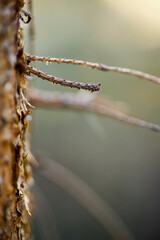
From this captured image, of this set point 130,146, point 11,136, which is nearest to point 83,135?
point 130,146

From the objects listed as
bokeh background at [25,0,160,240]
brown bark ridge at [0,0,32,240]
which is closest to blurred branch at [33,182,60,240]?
brown bark ridge at [0,0,32,240]

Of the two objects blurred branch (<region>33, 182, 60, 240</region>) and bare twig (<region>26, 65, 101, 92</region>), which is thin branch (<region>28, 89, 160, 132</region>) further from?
bare twig (<region>26, 65, 101, 92</region>)

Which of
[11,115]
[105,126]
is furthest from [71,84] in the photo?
[105,126]

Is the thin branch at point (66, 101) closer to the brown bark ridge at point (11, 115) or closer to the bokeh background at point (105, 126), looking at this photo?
the brown bark ridge at point (11, 115)

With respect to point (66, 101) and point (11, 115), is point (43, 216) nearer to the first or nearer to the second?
point (66, 101)

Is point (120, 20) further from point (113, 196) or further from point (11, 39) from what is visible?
point (11, 39)

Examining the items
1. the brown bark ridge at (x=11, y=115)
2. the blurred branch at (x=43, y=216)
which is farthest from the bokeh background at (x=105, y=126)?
the brown bark ridge at (x=11, y=115)
